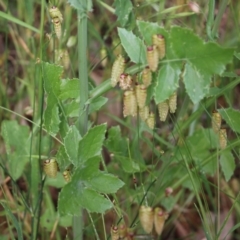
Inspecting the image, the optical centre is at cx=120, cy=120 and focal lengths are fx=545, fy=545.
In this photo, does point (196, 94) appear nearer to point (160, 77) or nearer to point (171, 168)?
point (160, 77)

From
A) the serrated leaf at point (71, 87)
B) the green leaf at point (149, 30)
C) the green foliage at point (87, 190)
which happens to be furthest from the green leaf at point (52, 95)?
the green leaf at point (149, 30)

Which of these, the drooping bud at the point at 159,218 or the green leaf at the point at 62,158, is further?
the green leaf at the point at 62,158

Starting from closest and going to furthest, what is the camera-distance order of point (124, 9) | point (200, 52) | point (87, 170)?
point (200, 52)
point (87, 170)
point (124, 9)

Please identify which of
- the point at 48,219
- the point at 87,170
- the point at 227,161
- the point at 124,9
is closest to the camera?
the point at 87,170

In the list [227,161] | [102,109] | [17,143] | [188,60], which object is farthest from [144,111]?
[102,109]

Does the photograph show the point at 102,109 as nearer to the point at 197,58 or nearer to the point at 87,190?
the point at 87,190

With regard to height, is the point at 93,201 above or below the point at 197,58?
below

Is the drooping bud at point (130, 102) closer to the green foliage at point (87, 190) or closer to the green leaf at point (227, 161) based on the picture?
the green foliage at point (87, 190)

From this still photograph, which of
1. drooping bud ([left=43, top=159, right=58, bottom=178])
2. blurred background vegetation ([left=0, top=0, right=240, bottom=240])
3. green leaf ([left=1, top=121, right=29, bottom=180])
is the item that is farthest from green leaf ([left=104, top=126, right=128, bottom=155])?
drooping bud ([left=43, top=159, right=58, bottom=178])
